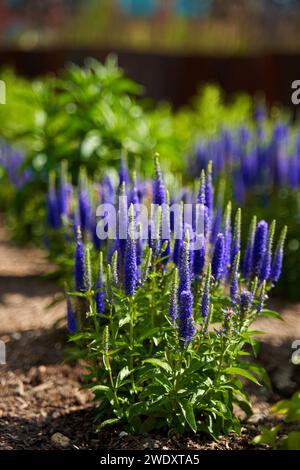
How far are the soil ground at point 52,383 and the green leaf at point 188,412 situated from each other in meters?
0.35

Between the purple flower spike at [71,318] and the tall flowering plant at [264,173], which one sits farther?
the tall flowering plant at [264,173]

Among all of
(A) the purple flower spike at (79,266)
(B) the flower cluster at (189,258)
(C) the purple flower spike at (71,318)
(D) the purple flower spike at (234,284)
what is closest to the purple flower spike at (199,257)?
(B) the flower cluster at (189,258)

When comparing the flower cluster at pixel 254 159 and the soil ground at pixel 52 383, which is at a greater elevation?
the flower cluster at pixel 254 159

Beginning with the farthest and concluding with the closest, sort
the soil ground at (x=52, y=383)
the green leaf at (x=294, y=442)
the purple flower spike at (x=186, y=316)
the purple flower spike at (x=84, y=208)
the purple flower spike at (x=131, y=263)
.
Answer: the purple flower spike at (x=84, y=208), the soil ground at (x=52, y=383), the purple flower spike at (x=131, y=263), the purple flower spike at (x=186, y=316), the green leaf at (x=294, y=442)

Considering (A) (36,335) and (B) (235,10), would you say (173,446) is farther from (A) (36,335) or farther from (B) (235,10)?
(B) (235,10)

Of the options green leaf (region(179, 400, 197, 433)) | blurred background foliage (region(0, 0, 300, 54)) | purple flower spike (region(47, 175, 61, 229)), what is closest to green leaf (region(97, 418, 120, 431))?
green leaf (region(179, 400, 197, 433))

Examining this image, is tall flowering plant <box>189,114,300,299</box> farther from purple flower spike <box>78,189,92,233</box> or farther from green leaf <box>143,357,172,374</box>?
green leaf <box>143,357,172,374</box>

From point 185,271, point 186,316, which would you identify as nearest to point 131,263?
point 185,271

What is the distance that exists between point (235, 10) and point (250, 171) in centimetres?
1405

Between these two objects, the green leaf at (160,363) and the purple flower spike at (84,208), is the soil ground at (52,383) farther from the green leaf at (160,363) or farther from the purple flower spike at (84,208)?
the purple flower spike at (84,208)

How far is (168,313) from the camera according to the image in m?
3.65

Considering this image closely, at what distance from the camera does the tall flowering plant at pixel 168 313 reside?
136 inches

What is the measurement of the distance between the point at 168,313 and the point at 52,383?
4.95ft

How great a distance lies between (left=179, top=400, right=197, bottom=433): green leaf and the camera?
3.45 metres
